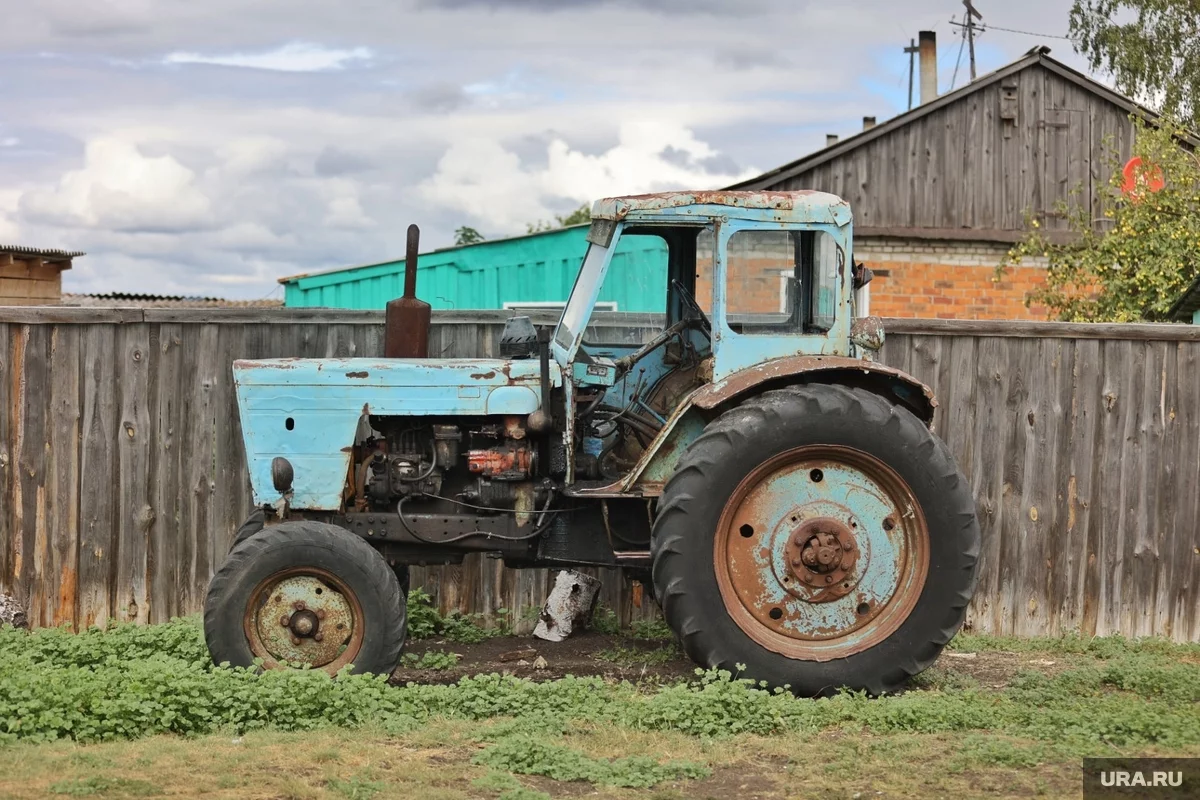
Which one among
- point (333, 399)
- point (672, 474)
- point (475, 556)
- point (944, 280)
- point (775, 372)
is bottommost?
point (475, 556)

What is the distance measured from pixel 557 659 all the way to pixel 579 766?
7.82 ft

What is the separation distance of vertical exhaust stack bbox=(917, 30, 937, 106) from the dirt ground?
17.1 m

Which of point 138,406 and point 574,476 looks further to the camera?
point 138,406

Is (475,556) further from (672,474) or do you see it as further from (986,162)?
(986,162)

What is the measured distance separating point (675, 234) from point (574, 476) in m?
1.48

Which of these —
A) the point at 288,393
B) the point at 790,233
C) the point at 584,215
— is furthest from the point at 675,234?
the point at 584,215

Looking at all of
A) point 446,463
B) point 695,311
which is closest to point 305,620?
point 446,463

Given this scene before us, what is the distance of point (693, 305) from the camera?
7227 mm

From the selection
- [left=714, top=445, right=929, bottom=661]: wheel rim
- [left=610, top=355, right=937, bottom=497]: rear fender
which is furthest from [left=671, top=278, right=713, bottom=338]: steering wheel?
[left=714, top=445, right=929, bottom=661]: wheel rim

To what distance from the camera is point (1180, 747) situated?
17.5ft

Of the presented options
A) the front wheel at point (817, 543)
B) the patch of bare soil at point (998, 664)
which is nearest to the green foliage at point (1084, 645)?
the patch of bare soil at point (998, 664)

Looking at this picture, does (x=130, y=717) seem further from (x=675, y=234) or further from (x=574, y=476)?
(x=675, y=234)

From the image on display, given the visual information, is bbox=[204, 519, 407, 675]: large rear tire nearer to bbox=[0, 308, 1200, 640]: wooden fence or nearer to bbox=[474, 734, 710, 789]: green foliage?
bbox=[474, 734, 710, 789]: green foliage

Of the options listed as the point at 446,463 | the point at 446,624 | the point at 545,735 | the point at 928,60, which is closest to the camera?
the point at 545,735
